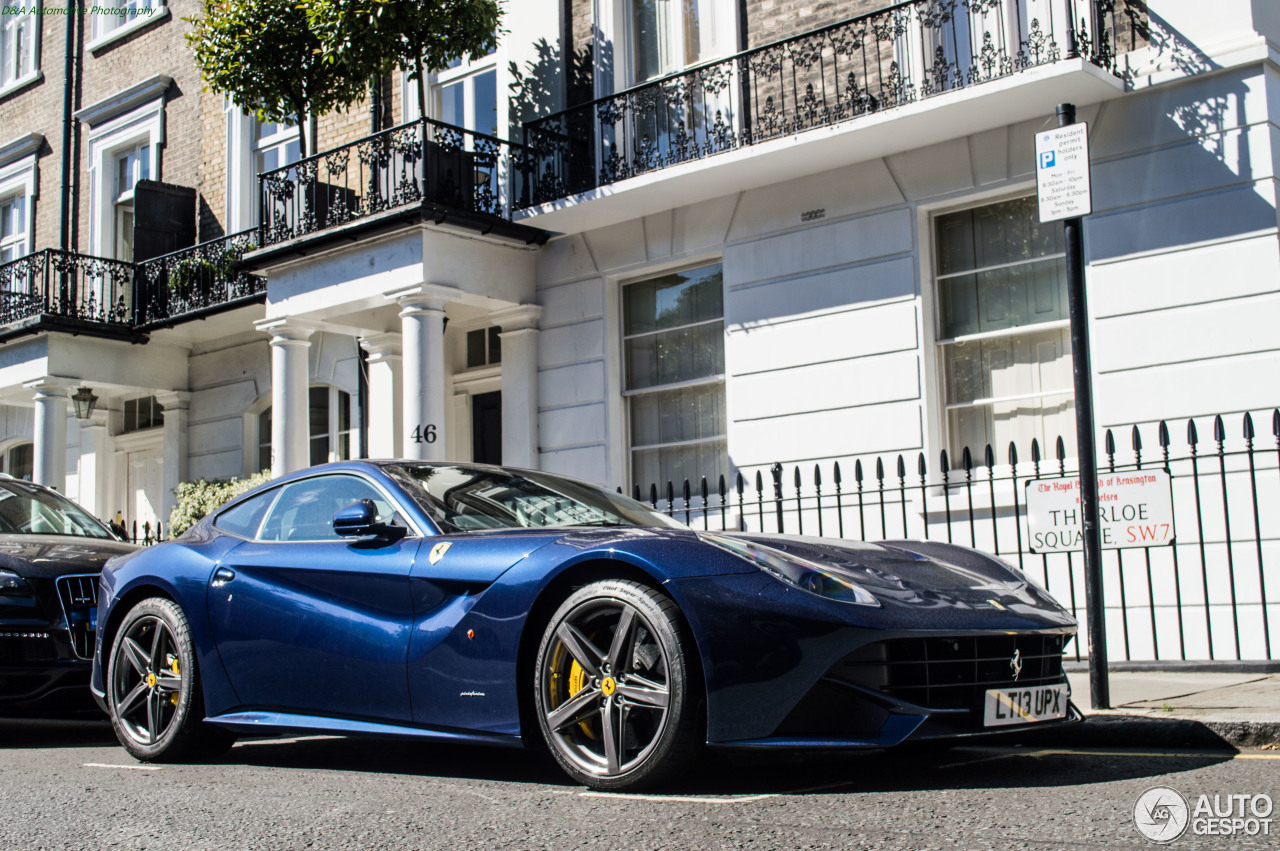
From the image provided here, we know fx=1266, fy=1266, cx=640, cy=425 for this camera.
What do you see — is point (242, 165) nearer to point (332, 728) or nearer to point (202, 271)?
point (202, 271)

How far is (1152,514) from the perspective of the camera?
6.00m

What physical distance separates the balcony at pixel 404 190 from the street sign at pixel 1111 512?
8677mm

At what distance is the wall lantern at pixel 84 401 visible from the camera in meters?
18.8

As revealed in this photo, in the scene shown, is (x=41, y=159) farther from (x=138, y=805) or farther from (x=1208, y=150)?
(x=138, y=805)

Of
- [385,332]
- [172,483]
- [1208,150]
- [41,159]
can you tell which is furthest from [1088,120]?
[41,159]

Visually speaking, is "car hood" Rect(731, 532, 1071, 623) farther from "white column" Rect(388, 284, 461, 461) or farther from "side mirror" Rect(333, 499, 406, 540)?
"white column" Rect(388, 284, 461, 461)

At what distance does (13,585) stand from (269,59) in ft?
31.0

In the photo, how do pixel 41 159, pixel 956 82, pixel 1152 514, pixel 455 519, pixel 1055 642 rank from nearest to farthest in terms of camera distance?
pixel 1055 642
pixel 455 519
pixel 1152 514
pixel 956 82
pixel 41 159

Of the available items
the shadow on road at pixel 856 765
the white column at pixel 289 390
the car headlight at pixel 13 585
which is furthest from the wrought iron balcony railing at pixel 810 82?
the car headlight at pixel 13 585

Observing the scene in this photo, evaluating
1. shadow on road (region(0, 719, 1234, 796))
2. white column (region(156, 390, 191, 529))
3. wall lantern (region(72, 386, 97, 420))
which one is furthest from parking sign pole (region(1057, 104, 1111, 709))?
white column (region(156, 390, 191, 529))

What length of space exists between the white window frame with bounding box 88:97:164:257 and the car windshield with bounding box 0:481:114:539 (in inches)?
522

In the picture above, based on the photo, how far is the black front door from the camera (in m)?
15.8

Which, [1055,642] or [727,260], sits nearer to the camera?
[1055,642]

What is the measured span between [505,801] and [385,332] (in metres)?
12.4
